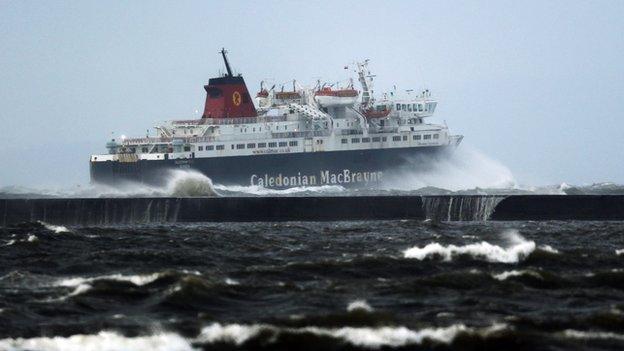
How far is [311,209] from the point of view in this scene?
40094 mm

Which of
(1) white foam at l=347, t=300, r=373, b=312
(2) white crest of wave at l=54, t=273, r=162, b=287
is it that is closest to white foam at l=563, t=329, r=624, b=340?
(1) white foam at l=347, t=300, r=373, b=312

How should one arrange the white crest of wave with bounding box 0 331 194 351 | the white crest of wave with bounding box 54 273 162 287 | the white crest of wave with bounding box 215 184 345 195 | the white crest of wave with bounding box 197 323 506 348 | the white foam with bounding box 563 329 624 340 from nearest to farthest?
the white crest of wave with bounding box 0 331 194 351
the white crest of wave with bounding box 197 323 506 348
the white foam with bounding box 563 329 624 340
the white crest of wave with bounding box 54 273 162 287
the white crest of wave with bounding box 215 184 345 195

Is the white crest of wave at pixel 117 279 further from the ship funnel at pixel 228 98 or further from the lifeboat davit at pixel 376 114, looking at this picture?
the ship funnel at pixel 228 98

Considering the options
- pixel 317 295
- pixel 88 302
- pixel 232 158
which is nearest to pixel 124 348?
pixel 88 302

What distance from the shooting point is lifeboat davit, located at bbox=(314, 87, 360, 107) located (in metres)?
101

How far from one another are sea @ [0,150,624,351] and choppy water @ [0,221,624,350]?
33 millimetres

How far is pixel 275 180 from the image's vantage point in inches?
3839

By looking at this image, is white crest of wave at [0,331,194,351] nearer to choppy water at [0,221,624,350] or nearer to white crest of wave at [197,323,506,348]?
choppy water at [0,221,624,350]

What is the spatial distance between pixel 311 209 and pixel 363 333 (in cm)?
2518

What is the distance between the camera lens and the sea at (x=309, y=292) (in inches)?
577

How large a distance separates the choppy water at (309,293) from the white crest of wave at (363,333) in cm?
3

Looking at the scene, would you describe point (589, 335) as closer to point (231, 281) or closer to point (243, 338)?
point (243, 338)

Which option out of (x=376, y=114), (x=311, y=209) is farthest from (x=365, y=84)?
(x=311, y=209)

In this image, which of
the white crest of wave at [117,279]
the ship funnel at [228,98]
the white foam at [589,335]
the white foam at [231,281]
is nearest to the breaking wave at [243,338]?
the white foam at [589,335]
